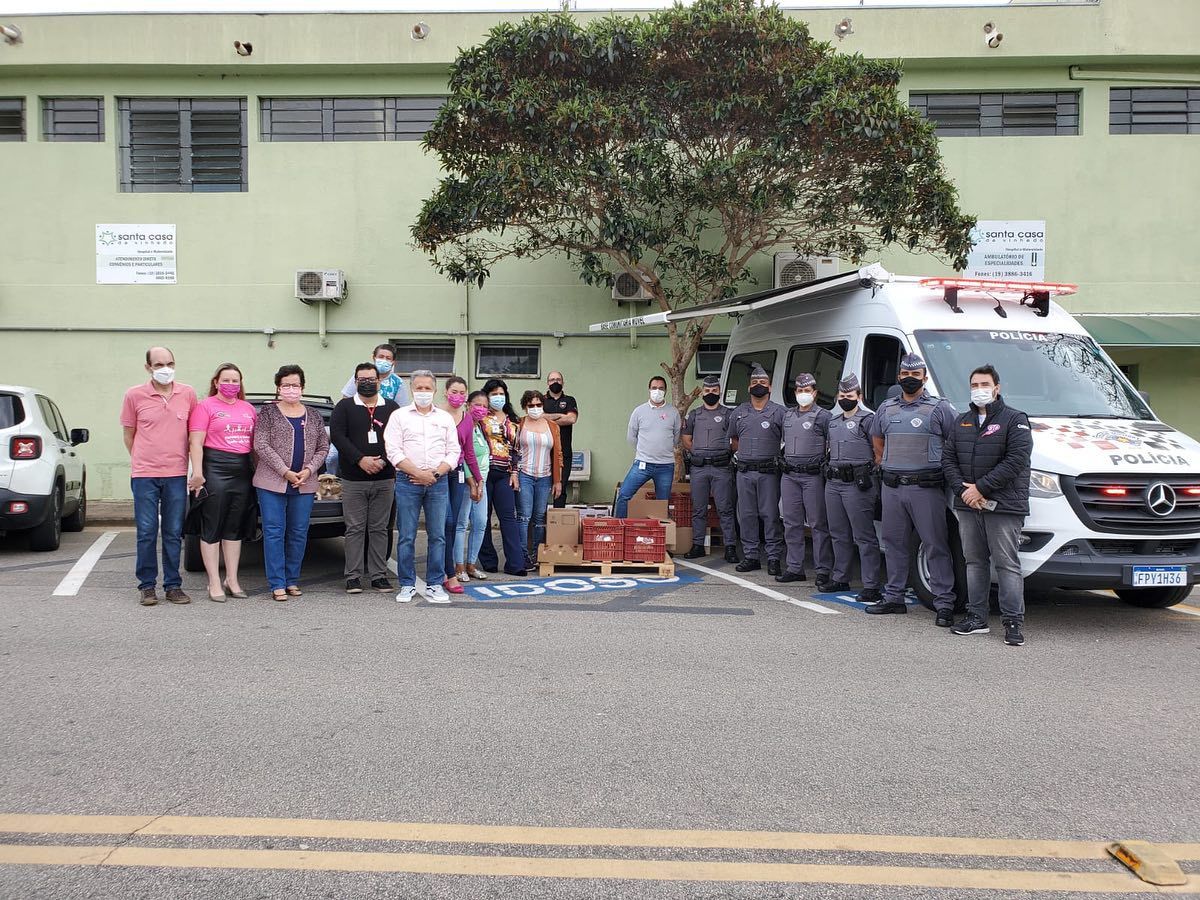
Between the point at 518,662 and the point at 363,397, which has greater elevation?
the point at 363,397

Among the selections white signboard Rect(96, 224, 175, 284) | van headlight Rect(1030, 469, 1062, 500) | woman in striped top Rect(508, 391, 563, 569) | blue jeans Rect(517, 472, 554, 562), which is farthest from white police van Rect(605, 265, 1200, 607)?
white signboard Rect(96, 224, 175, 284)

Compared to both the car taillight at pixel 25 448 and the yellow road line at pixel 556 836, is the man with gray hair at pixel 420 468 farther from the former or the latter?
the car taillight at pixel 25 448

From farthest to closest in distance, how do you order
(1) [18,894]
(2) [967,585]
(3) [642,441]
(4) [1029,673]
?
(3) [642,441] → (2) [967,585] → (4) [1029,673] → (1) [18,894]

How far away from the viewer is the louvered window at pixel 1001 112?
14320 millimetres

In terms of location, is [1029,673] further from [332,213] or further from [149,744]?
[332,213]

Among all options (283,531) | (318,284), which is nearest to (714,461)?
(283,531)

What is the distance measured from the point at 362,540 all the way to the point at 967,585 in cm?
488

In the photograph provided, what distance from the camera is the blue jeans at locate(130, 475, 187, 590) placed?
6820mm

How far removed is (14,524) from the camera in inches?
351

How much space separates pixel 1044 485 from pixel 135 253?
13.9 meters

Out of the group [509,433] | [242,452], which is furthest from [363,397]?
[509,433]

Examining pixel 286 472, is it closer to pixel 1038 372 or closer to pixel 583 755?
pixel 583 755

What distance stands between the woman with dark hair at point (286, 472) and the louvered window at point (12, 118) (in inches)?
446

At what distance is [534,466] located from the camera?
8680 mm
